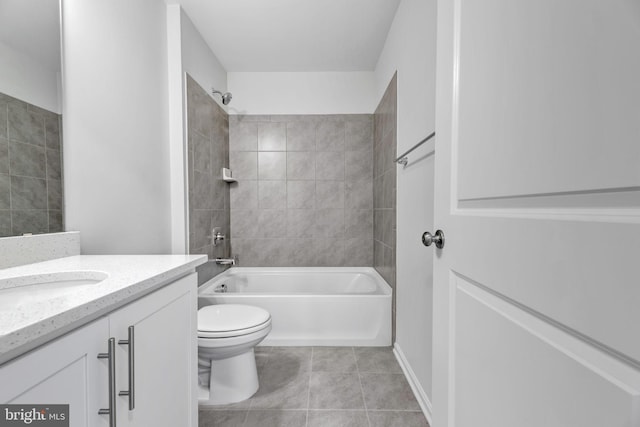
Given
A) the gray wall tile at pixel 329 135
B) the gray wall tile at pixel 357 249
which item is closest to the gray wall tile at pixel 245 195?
the gray wall tile at pixel 329 135

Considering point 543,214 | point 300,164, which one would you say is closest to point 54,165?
point 543,214

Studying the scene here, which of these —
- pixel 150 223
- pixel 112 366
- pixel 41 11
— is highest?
pixel 41 11

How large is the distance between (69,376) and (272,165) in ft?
8.48

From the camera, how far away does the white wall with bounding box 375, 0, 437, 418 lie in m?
1.46

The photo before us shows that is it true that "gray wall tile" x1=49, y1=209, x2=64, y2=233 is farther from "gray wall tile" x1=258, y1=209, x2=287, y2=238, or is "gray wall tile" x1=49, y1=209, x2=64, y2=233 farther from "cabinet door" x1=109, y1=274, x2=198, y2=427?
"gray wall tile" x1=258, y1=209, x2=287, y2=238

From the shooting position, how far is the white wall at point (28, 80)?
101cm

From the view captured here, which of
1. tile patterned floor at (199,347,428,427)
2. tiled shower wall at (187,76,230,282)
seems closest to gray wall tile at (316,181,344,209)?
tiled shower wall at (187,76,230,282)

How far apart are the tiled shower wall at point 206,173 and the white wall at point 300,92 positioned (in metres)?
0.33

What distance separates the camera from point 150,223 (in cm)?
178

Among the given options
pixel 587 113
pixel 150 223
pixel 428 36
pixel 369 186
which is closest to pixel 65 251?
pixel 150 223

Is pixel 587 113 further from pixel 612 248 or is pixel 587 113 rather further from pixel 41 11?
pixel 41 11

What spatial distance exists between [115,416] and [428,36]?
6.13 feet

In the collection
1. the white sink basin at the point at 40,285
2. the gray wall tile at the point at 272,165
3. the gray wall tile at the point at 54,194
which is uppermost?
the gray wall tile at the point at 272,165

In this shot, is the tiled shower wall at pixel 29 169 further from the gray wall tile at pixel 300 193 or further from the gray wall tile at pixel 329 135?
the gray wall tile at pixel 329 135
